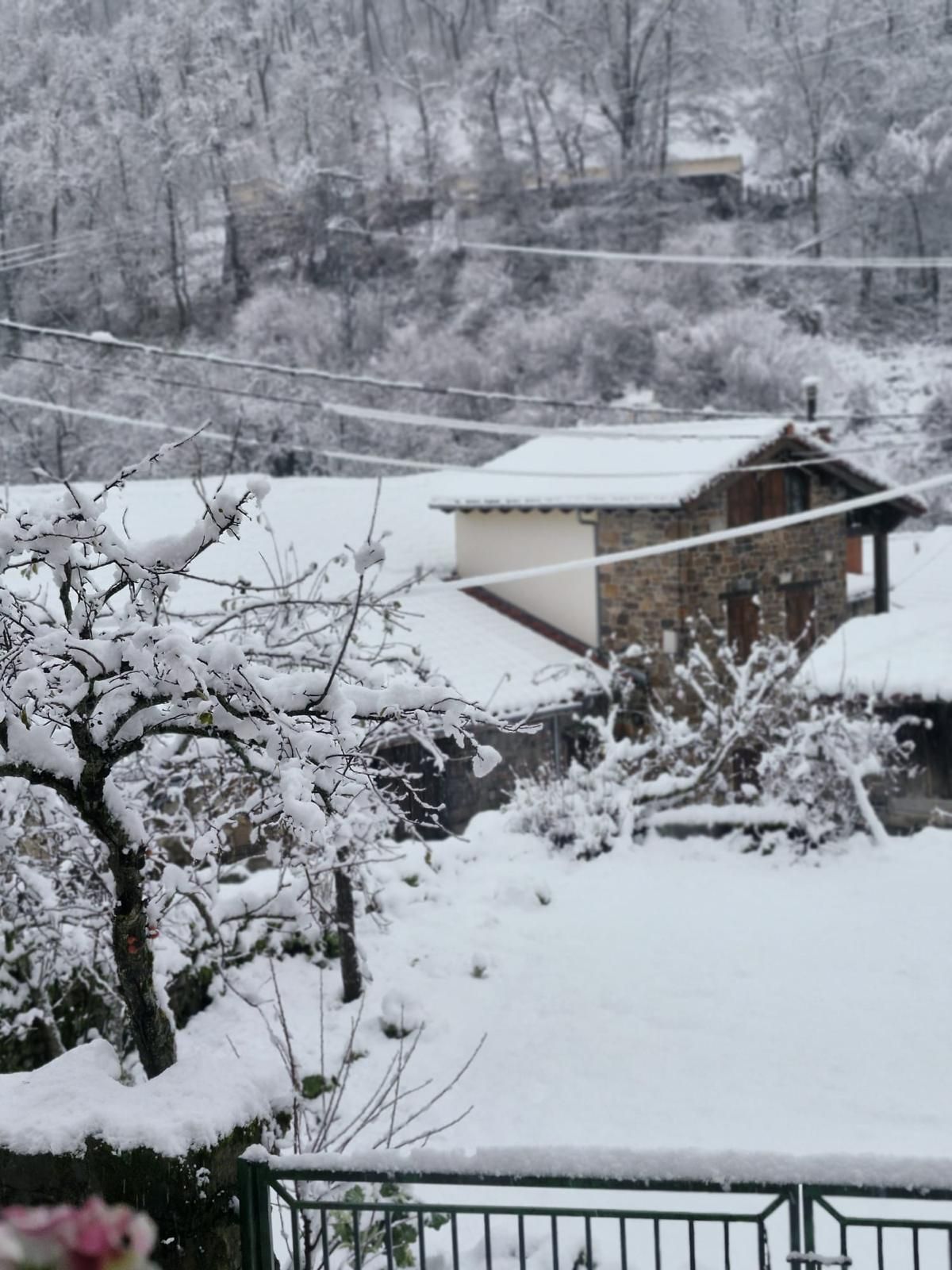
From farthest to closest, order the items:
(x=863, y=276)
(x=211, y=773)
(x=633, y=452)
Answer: (x=863, y=276) → (x=633, y=452) → (x=211, y=773)

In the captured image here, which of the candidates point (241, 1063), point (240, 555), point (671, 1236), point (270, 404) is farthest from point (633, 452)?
point (241, 1063)

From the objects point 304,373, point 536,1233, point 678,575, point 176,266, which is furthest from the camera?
point 176,266

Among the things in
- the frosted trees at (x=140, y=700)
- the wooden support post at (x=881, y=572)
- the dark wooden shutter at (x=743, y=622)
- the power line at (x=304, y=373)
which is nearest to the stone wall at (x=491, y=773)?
the dark wooden shutter at (x=743, y=622)

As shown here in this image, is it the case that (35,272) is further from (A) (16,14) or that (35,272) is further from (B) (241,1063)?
(B) (241,1063)

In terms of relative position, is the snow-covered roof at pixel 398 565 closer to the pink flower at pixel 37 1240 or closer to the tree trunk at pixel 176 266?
the pink flower at pixel 37 1240

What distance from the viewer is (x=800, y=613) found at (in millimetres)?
16734

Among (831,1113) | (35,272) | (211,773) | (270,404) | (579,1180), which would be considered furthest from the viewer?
(270,404)

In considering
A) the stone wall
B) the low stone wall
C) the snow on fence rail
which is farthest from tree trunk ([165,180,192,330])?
the snow on fence rail

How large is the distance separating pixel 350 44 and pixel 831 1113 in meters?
44.2

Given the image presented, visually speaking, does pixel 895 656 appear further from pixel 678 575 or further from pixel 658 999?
pixel 658 999

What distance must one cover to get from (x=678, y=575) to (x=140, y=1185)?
42.1 feet

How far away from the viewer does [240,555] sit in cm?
1491

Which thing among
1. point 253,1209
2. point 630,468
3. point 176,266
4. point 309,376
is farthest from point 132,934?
point 176,266

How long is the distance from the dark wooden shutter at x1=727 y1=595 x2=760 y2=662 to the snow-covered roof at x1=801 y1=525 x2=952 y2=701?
2.50 metres
